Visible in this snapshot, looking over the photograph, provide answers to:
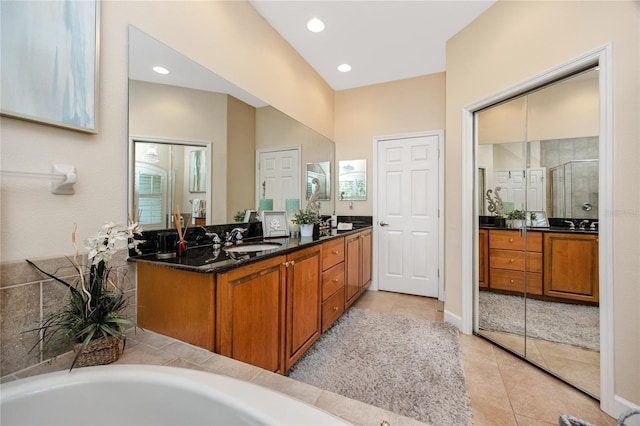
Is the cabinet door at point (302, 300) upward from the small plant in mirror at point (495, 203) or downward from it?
downward

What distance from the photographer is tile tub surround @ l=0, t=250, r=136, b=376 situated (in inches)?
35.5

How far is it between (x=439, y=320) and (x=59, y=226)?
3006mm

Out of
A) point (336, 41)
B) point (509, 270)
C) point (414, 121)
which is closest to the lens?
point (509, 270)

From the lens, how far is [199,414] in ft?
2.44

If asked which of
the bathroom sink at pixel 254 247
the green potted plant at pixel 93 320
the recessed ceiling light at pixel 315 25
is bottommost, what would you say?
the green potted plant at pixel 93 320

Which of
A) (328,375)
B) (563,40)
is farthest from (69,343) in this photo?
(563,40)

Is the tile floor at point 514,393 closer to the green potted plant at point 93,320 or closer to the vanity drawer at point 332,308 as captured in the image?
the vanity drawer at point 332,308

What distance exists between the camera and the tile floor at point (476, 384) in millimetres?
811

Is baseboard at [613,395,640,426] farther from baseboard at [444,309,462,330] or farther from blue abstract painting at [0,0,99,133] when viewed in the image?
blue abstract painting at [0,0,99,133]

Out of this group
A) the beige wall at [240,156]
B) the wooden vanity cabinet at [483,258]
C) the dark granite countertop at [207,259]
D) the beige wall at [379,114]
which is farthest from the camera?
the beige wall at [379,114]

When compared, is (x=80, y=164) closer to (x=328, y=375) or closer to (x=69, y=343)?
(x=69, y=343)

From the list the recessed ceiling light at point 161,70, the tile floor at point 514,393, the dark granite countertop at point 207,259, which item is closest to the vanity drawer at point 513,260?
the tile floor at point 514,393

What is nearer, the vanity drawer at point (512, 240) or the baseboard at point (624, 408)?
the baseboard at point (624, 408)

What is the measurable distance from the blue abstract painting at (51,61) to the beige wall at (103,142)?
0.05m
